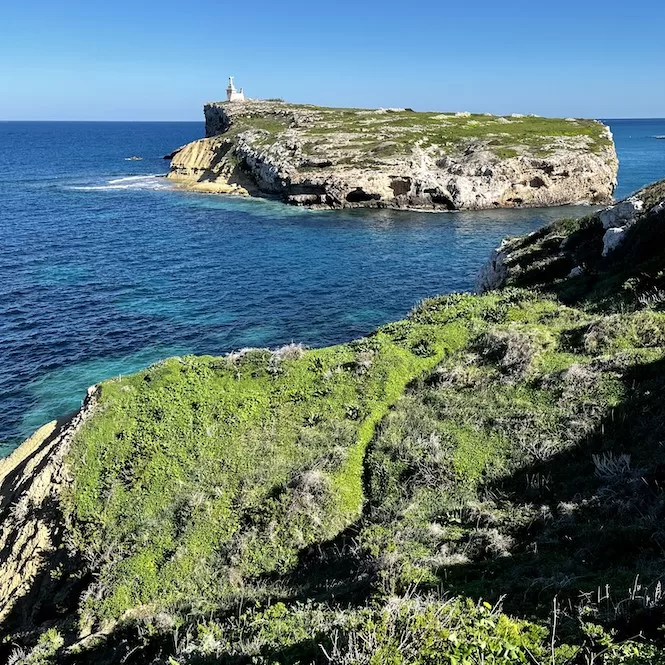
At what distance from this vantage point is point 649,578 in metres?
8.77

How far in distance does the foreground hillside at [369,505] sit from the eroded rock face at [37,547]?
0.06 m

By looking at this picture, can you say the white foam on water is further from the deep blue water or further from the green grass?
the green grass

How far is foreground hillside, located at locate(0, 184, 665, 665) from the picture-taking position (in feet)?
27.9

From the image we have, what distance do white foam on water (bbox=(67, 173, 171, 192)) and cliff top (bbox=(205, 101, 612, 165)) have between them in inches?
976

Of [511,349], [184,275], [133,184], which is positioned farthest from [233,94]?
[511,349]

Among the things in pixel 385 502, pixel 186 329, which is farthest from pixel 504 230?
pixel 385 502

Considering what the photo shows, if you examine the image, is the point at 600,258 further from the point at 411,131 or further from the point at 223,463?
the point at 411,131

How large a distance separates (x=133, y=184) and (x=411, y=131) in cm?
6167

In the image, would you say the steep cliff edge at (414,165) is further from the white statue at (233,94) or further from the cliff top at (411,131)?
the white statue at (233,94)

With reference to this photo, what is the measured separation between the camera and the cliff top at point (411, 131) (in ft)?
324

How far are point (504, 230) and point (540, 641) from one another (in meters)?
74.5

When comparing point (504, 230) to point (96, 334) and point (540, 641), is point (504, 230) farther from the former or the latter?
point (540, 641)

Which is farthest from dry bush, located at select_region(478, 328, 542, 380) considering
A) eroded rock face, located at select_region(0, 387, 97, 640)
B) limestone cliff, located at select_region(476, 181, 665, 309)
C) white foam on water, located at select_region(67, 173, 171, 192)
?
white foam on water, located at select_region(67, 173, 171, 192)

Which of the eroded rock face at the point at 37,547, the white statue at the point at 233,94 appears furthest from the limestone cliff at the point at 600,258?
the white statue at the point at 233,94
